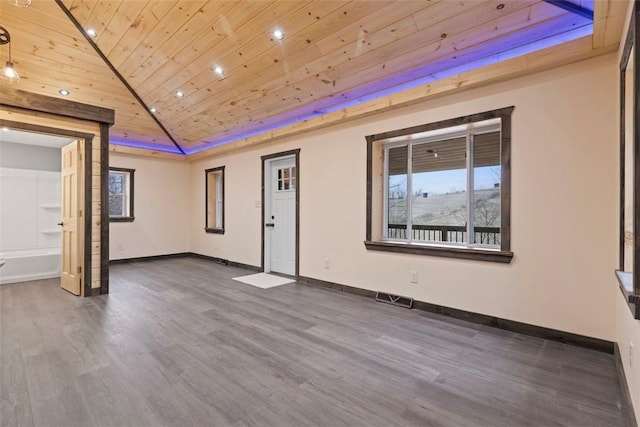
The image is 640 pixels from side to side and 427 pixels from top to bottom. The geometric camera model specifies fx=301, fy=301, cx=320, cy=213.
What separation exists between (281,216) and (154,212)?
3.57 meters

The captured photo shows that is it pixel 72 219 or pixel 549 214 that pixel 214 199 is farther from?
pixel 549 214

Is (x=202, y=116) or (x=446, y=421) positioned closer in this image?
(x=446, y=421)

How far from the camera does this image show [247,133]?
234 inches

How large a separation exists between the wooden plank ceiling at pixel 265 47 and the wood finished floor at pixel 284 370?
253 centimetres

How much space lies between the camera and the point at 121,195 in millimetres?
6832

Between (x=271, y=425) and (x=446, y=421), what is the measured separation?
958mm

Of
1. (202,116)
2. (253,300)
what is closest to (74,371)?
(253,300)

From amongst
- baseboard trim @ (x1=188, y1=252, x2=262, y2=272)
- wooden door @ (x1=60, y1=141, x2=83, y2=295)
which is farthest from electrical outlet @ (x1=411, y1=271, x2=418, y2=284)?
wooden door @ (x1=60, y1=141, x2=83, y2=295)

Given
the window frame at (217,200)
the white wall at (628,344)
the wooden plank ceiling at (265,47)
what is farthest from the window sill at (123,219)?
the white wall at (628,344)

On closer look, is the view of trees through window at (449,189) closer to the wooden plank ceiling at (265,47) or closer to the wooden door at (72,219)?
the wooden plank ceiling at (265,47)

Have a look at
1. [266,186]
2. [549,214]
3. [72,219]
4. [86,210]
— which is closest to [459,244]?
[549,214]

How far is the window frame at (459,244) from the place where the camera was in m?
2.95

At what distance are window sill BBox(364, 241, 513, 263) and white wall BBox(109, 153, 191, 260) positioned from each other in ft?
17.9

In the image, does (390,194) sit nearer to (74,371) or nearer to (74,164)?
(74,371)
